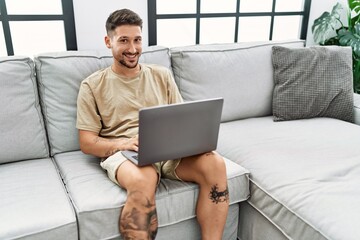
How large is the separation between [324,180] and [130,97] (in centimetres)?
89

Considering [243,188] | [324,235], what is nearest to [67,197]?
[243,188]

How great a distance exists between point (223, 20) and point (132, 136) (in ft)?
4.95

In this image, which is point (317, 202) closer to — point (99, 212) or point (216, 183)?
point (216, 183)

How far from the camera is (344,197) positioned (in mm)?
1232

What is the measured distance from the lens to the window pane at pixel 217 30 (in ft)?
8.52

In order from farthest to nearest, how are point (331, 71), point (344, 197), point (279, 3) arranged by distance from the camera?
1. point (279, 3)
2. point (331, 71)
3. point (344, 197)

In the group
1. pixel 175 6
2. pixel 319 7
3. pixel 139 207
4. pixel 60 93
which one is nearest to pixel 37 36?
pixel 60 93

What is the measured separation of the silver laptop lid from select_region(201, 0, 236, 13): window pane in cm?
148

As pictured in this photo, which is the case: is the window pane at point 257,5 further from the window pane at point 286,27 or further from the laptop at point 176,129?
the laptop at point 176,129

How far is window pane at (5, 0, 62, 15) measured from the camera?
1.90 metres

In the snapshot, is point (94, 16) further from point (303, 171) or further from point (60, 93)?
point (303, 171)

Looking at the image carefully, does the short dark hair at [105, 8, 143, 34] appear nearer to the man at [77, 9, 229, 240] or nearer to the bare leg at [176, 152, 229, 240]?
the man at [77, 9, 229, 240]

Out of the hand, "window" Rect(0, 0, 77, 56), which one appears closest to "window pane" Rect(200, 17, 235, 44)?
"window" Rect(0, 0, 77, 56)

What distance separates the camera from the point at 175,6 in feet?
7.95
